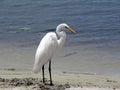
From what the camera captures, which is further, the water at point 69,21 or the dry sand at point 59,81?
the water at point 69,21

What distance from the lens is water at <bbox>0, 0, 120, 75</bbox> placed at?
15312mm

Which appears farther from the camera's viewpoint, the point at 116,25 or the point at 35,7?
the point at 35,7

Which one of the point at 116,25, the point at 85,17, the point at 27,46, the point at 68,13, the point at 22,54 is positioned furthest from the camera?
the point at 68,13

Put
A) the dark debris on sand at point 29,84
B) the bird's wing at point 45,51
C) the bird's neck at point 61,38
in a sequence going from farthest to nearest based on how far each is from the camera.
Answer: the bird's neck at point 61,38 < the bird's wing at point 45,51 < the dark debris on sand at point 29,84

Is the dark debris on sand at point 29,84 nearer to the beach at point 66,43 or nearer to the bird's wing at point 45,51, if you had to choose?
the beach at point 66,43

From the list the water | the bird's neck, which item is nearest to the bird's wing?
the bird's neck

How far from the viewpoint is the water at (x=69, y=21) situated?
50.2 feet

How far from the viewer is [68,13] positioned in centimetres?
2078

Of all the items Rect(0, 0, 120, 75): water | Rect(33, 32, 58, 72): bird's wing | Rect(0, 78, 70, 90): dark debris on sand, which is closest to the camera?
Rect(0, 78, 70, 90): dark debris on sand

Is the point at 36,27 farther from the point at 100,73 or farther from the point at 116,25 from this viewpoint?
the point at 100,73

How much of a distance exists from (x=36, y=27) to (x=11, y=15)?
3083 millimetres

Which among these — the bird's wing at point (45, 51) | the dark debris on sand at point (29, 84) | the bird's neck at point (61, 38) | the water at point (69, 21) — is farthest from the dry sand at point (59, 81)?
the water at point (69, 21)

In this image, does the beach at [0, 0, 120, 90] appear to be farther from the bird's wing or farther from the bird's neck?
the bird's neck

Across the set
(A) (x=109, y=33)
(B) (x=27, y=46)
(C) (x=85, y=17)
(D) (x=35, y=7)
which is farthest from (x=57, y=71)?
(D) (x=35, y=7)
